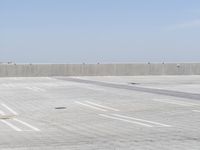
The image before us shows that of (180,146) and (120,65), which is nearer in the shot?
(180,146)

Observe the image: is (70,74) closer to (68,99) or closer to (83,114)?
(68,99)

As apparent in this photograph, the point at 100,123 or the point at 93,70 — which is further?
the point at 93,70

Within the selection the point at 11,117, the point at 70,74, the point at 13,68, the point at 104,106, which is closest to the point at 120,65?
the point at 70,74

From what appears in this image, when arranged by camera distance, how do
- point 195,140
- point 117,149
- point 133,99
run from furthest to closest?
point 133,99
point 195,140
point 117,149

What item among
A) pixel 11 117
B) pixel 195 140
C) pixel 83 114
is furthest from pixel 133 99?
pixel 195 140

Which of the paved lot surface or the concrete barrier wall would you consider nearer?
the paved lot surface

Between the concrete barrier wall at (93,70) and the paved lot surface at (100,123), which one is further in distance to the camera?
the concrete barrier wall at (93,70)

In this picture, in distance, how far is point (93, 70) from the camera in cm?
6097

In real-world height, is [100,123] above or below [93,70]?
above

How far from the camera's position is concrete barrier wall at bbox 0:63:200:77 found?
2362 inches

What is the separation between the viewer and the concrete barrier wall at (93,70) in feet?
197

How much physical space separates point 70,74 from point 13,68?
20.9ft

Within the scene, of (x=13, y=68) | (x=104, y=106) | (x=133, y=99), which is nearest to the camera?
(x=104, y=106)

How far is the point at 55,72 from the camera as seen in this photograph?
6103 centimetres
